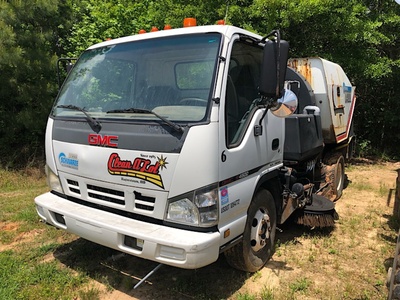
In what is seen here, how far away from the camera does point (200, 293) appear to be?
3.19 m

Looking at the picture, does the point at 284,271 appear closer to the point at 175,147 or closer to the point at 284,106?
the point at 284,106

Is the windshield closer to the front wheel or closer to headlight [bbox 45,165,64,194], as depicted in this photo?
headlight [bbox 45,165,64,194]

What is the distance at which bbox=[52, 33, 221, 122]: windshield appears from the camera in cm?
286

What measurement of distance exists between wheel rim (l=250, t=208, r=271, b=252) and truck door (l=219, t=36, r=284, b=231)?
356 mm

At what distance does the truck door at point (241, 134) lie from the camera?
280 cm

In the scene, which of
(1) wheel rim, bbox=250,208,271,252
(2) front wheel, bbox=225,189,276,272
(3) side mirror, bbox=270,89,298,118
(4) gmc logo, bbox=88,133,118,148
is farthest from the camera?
(1) wheel rim, bbox=250,208,271,252

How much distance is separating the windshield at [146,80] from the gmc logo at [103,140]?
205 millimetres

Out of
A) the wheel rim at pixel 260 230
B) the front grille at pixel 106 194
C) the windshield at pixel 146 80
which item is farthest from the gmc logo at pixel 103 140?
the wheel rim at pixel 260 230

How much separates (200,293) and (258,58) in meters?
2.37

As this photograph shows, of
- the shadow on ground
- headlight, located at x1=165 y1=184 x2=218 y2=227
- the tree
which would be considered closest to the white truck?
headlight, located at x1=165 y1=184 x2=218 y2=227

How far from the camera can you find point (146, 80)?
3.18 meters

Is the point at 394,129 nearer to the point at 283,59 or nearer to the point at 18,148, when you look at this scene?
the point at 283,59

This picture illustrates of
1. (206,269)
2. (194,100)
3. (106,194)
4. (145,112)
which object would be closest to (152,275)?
(206,269)

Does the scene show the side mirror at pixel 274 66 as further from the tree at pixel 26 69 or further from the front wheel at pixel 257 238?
the tree at pixel 26 69
